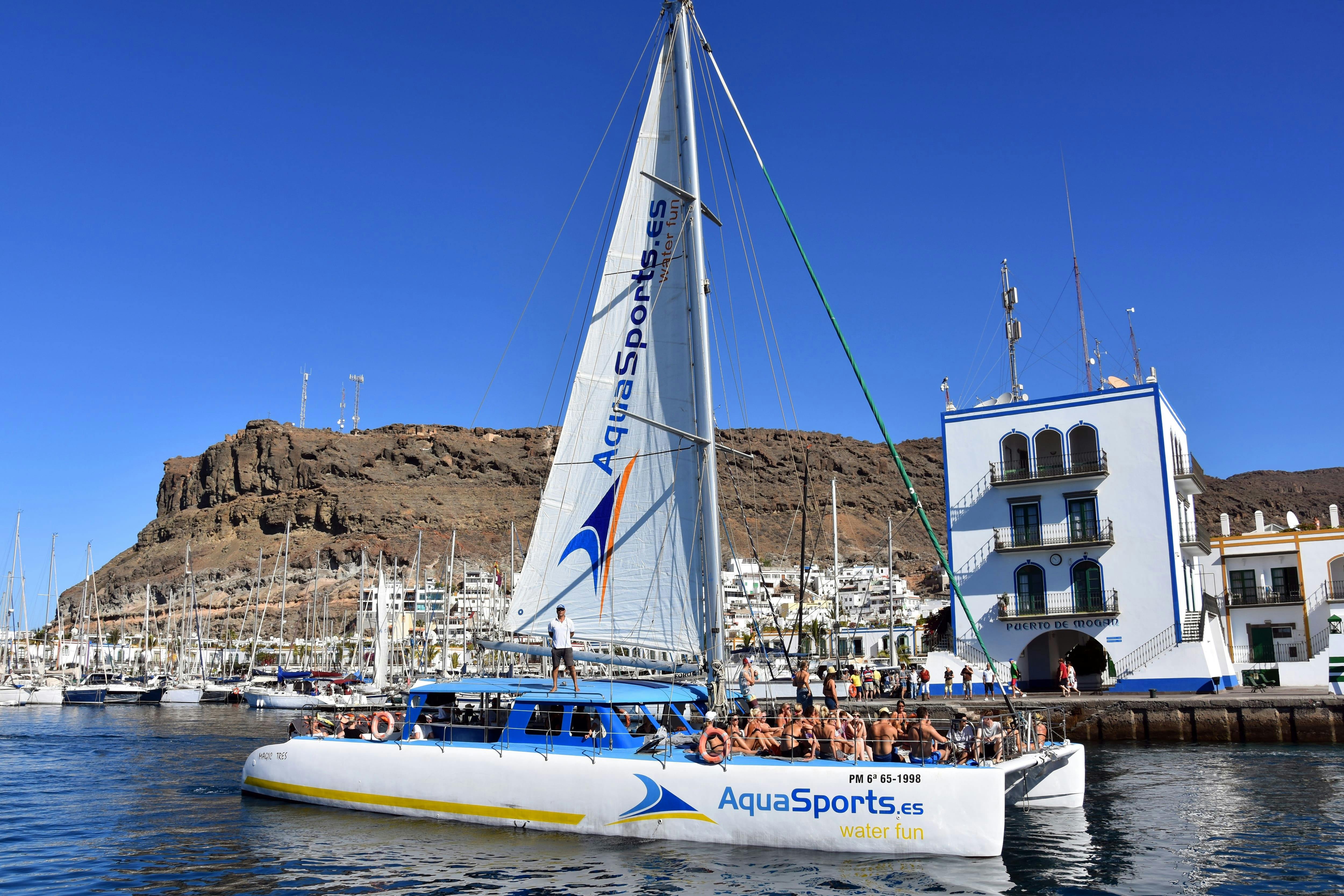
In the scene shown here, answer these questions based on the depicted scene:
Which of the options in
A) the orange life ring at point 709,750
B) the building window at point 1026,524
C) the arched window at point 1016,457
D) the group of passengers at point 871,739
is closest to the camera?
the group of passengers at point 871,739

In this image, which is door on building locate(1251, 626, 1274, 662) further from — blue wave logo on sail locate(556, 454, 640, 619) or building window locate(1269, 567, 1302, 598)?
blue wave logo on sail locate(556, 454, 640, 619)

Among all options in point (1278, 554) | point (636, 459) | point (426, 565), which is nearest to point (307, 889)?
point (636, 459)

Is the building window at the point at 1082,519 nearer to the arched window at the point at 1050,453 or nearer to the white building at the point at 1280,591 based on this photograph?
the arched window at the point at 1050,453

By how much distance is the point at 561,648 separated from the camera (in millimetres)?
17703

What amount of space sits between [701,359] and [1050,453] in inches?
1050

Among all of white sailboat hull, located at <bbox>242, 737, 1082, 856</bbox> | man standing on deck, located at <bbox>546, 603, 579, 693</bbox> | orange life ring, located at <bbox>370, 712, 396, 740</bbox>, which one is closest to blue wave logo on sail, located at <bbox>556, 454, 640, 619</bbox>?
man standing on deck, located at <bbox>546, 603, 579, 693</bbox>

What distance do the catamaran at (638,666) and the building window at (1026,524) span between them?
2145 centimetres

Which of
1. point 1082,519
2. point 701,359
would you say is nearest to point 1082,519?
point 1082,519

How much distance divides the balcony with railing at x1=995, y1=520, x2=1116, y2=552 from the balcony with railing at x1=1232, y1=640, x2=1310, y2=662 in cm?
1199

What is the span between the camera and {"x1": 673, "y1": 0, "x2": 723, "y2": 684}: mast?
18.2m

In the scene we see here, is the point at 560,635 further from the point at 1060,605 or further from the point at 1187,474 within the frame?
the point at 1187,474

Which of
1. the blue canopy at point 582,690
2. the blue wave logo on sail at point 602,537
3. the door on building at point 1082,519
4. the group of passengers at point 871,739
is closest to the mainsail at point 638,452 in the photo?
the blue wave logo on sail at point 602,537

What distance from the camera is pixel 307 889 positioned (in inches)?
539

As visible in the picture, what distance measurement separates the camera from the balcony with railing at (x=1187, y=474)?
1601 inches
